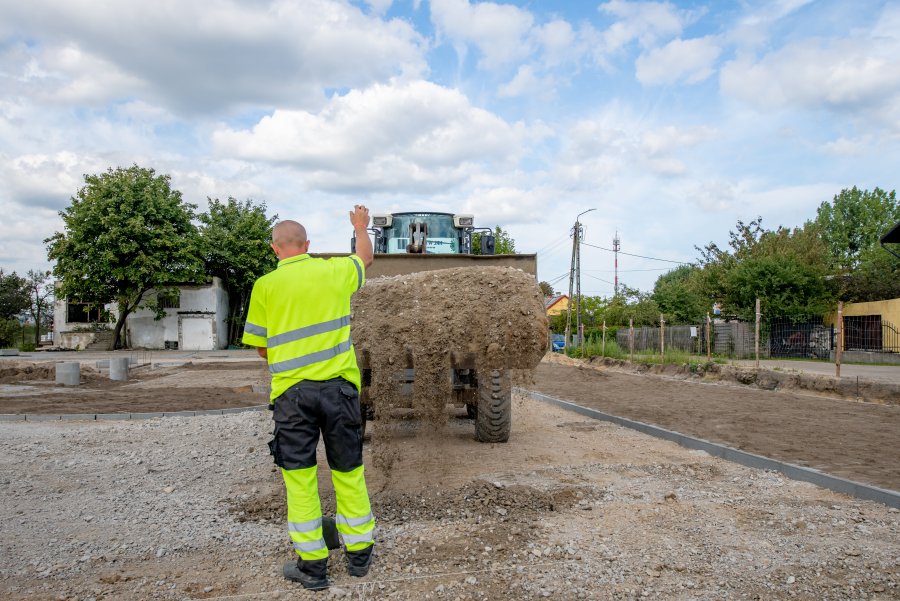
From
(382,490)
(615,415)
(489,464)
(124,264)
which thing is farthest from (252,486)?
(124,264)

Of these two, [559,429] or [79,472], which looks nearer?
[79,472]

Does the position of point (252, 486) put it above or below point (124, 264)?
below

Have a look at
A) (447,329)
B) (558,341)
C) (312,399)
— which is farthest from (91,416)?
(558,341)

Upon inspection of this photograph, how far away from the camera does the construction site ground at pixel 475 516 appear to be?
3.29 m

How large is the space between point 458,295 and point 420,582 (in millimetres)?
2022

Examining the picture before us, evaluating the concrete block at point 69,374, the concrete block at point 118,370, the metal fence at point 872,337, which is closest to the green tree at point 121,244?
the concrete block at point 118,370

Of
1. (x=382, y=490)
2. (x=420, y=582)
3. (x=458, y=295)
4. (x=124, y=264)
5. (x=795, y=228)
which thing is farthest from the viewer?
(x=795, y=228)

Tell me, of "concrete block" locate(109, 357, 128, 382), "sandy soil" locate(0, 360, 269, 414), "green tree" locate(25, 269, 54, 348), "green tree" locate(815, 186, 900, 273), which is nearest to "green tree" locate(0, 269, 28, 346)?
"green tree" locate(25, 269, 54, 348)

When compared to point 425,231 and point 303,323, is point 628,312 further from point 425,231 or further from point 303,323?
Answer: point 303,323

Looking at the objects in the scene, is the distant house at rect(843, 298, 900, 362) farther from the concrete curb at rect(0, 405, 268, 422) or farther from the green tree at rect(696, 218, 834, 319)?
the concrete curb at rect(0, 405, 268, 422)

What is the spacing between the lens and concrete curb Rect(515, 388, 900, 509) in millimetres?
4758

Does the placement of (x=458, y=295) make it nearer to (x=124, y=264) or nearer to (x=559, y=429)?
(x=559, y=429)

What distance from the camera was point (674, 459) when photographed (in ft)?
21.1

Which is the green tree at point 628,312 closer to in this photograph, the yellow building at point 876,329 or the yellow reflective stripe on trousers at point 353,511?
the yellow building at point 876,329
